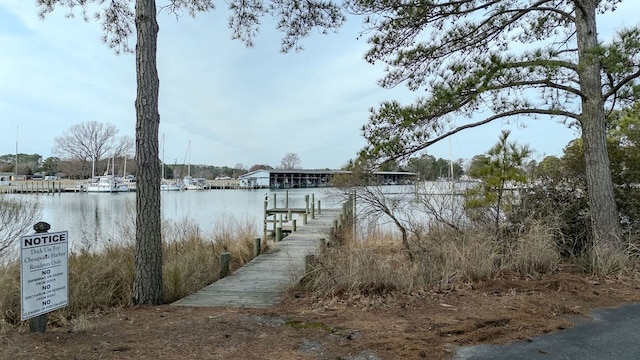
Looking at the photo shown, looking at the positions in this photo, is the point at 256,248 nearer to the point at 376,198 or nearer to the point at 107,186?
the point at 376,198

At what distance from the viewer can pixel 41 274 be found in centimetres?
419

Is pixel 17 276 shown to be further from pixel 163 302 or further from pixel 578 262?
pixel 578 262

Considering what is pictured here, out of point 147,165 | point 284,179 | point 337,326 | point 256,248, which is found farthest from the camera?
point 284,179

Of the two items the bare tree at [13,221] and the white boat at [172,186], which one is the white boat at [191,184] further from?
the bare tree at [13,221]

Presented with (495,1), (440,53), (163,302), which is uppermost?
(495,1)

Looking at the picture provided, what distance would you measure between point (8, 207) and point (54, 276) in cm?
568

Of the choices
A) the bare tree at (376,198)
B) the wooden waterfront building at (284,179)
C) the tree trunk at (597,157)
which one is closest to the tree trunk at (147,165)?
the bare tree at (376,198)

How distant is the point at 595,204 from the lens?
7270 millimetres

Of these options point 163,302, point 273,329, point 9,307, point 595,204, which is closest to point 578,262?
point 595,204

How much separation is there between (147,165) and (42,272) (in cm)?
190

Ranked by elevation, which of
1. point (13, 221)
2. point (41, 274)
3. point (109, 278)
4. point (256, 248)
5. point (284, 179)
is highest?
point (284, 179)

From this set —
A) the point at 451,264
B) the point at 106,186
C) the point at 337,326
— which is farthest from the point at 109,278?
the point at 106,186

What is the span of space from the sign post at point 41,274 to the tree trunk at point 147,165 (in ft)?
4.15

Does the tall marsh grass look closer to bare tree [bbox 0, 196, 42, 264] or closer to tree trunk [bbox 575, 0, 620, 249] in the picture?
bare tree [bbox 0, 196, 42, 264]
